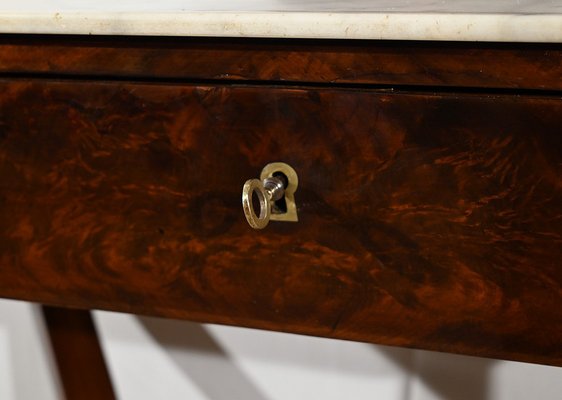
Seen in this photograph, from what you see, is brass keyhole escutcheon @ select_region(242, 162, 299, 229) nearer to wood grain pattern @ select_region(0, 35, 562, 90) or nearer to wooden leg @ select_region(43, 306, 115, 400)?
wood grain pattern @ select_region(0, 35, 562, 90)

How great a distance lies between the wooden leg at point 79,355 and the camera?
0.71 m

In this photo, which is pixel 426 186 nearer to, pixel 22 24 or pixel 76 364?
pixel 22 24

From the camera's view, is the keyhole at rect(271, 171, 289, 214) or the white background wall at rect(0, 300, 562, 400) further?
the white background wall at rect(0, 300, 562, 400)

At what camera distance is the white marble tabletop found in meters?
0.34

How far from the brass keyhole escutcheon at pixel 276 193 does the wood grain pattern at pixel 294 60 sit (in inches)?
1.9

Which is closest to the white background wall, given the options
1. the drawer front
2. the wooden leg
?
the wooden leg

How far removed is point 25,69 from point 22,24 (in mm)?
37

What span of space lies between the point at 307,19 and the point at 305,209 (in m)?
0.10

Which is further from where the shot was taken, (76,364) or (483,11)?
(76,364)

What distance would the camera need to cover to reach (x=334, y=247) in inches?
16.5

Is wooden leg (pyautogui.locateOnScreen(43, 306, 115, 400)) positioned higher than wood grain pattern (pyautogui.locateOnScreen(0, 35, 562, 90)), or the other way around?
wood grain pattern (pyautogui.locateOnScreen(0, 35, 562, 90))

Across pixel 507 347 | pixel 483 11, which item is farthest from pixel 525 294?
pixel 483 11

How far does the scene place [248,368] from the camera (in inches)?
34.2

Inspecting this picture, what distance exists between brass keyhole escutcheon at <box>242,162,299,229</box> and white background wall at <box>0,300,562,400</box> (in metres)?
0.40
